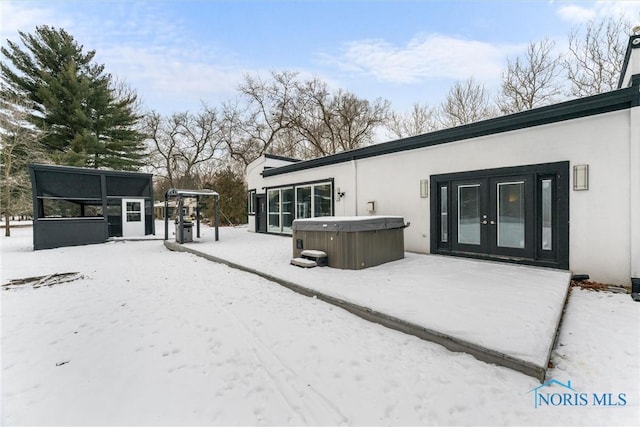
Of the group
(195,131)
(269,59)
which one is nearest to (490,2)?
(269,59)

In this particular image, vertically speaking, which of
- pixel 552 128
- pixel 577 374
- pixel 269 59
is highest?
pixel 269 59

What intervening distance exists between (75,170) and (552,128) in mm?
15160

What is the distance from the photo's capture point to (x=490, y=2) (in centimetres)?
834

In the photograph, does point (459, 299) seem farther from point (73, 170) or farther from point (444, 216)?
point (73, 170)

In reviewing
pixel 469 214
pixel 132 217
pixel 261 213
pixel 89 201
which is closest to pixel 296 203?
pixel 261 213

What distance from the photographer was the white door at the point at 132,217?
1309cm

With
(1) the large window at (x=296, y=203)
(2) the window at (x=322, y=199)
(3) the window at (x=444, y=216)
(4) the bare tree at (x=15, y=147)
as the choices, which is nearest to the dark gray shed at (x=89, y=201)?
(4) the bare tree at (x=15, y=147)

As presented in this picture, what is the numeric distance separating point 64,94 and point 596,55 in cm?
2834

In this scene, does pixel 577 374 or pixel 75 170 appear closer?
pixel 577 374

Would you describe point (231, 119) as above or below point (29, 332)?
above

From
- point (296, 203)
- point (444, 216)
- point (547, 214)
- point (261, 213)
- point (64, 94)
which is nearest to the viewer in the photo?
point (547, 214)

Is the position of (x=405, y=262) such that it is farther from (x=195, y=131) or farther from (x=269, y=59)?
(x=195, y=131)

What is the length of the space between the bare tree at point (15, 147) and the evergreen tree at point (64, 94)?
2.29ft

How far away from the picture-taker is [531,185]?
537cm
